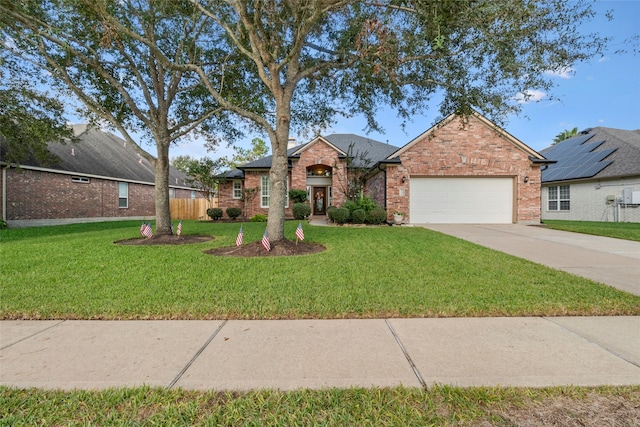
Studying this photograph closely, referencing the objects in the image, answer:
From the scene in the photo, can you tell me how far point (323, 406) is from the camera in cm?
189

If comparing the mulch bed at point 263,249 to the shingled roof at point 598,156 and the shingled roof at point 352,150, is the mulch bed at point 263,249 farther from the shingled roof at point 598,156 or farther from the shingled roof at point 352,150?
the shingled roof at point 598,156

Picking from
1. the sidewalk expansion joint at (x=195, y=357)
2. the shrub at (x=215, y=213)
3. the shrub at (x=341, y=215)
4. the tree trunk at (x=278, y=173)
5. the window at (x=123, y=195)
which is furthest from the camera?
the window at (x=123, y=195)

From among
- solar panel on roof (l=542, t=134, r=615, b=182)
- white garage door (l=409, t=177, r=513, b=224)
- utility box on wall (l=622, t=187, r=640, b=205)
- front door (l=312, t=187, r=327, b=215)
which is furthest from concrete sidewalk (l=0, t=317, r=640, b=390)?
solar panel on roof (l=542, t=134, r=615, b=182)

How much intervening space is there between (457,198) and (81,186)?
21.8m

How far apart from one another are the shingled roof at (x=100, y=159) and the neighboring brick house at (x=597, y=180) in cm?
2492

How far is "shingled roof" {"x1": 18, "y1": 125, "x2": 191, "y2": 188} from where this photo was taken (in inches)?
711

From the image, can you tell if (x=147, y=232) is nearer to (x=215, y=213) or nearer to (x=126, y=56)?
(x=126, y=56)

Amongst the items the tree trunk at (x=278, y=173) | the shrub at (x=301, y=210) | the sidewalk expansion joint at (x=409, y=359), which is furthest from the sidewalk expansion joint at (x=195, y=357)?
the shrub at (x=301, y=210)

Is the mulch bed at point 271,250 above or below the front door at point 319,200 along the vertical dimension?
below

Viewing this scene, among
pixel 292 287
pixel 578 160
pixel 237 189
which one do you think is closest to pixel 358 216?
pixel 237 189

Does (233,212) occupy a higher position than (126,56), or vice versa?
(126,56)

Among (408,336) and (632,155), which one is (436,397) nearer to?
(408,336)

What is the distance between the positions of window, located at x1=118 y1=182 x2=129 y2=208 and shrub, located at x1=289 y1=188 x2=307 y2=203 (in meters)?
12.8

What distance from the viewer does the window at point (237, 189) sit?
1973cm
